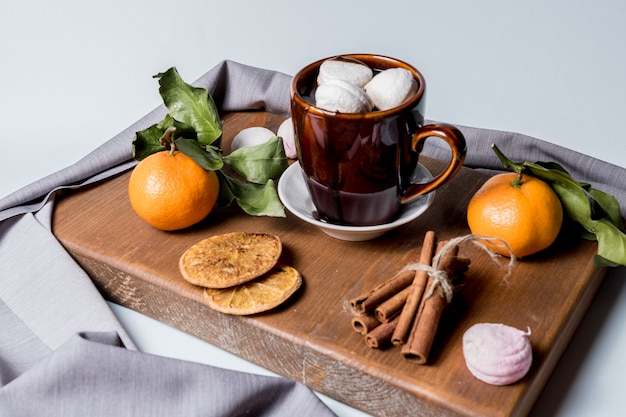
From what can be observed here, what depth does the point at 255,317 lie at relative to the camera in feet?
4.35

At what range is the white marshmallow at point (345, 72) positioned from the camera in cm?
138

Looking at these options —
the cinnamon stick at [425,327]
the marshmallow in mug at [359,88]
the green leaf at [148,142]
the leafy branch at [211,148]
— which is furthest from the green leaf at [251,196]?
the cinnamon stick at [425,327]

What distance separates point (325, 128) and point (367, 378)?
394 millimetres

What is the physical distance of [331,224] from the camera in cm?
146

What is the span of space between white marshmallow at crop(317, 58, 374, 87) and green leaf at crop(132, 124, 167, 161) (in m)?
0.34

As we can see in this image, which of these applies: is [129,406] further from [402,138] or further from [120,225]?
[402,138]

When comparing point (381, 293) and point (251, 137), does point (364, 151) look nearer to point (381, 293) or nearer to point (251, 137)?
point (381, 293)

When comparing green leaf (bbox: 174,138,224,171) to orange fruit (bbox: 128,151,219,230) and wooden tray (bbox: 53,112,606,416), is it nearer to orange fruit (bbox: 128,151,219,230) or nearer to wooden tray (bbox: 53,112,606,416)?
orange fruit (bbox: 128,151,219,230)

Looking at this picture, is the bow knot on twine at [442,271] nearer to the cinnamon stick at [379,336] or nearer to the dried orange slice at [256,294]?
the cinnamon stick at [379,336]

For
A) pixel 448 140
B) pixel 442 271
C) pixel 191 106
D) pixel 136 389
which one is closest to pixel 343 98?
pixel 448 140

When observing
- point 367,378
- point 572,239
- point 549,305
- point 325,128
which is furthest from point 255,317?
point 572,239

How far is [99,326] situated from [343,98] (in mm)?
566

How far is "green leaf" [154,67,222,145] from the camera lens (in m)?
1.62

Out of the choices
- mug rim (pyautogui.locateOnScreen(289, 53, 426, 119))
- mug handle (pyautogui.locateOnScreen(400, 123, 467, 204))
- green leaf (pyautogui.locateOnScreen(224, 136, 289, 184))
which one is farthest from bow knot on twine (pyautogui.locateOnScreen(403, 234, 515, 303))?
green leaf (pyautogui.locateOnScreen(224, 136, 289, 184))
